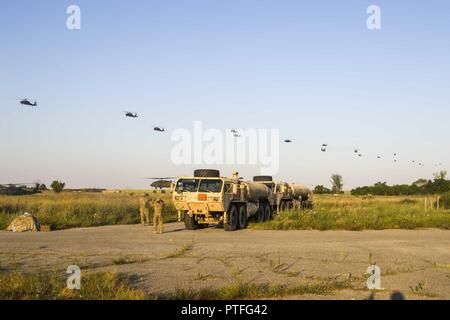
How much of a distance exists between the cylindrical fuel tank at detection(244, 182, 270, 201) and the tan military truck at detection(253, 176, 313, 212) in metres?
1.77

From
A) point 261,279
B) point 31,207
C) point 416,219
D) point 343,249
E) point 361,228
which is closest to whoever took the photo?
point 261,279

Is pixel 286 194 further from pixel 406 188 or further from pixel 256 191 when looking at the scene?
pixel 406 188

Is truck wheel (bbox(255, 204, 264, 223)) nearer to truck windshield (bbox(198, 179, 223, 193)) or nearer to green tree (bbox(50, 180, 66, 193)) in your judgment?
truck windshield (bbox(198, 179, 223, 193))

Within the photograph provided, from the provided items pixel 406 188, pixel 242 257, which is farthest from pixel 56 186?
pixel 242 257

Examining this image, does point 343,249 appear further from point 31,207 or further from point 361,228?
point 31,207

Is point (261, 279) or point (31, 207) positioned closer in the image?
point (261, 279)

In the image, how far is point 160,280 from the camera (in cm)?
1059

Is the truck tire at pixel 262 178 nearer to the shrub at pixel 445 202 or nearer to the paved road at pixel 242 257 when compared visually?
the paved road at pixel 242 257

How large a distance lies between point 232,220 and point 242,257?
9837 mm

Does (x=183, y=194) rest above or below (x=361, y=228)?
above
